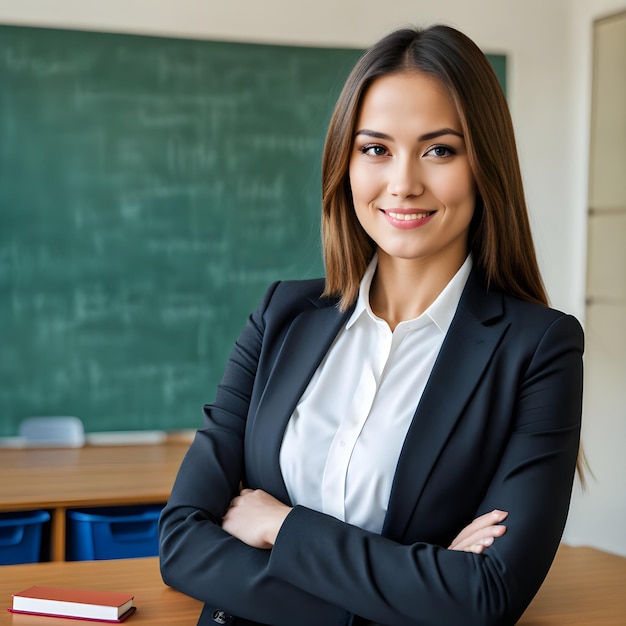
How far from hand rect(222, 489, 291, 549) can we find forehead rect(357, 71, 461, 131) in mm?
690

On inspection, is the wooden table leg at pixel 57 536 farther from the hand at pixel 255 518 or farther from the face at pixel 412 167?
the face at pixel 412 167

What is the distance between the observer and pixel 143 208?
3.70 m

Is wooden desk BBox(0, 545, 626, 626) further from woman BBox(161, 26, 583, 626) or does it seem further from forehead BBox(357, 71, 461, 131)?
forehead BBox(357, 71, 461, 131)

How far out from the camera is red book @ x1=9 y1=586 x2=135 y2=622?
1.50 meters

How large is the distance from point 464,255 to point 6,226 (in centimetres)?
232

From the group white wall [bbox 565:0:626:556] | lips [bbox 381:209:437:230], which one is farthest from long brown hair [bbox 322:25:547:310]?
white wall [bbox 565:0:626:556]

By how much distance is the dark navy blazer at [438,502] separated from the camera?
1449 millimetres

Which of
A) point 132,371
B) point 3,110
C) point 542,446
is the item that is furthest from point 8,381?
point 542,446

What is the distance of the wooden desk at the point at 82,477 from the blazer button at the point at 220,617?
136 cm

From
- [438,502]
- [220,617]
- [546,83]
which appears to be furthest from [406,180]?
[546,83]

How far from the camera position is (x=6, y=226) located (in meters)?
3.54

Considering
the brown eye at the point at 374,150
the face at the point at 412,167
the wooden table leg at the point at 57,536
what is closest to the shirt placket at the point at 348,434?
the face at the point at 412,167

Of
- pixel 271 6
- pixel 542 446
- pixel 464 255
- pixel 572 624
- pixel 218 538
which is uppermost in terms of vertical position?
pixel 271 6

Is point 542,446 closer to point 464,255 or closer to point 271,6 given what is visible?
point 464,255
